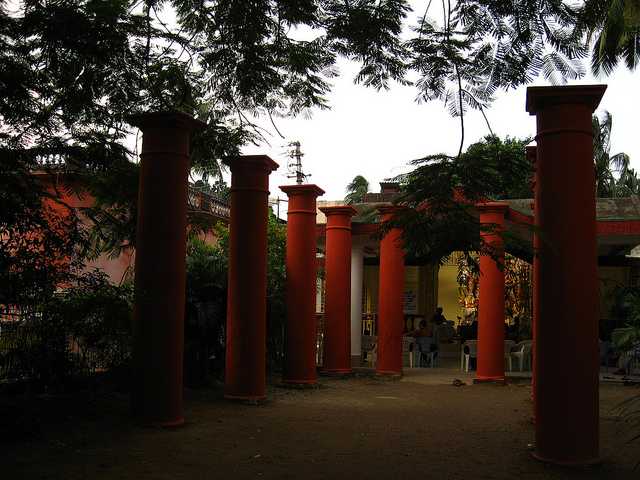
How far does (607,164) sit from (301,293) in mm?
22090

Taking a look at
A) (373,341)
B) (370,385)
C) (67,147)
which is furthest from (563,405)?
(373,341)

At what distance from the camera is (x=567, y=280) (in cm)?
611

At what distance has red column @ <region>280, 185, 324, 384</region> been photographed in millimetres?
11711

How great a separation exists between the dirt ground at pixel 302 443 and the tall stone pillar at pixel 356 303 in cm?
601

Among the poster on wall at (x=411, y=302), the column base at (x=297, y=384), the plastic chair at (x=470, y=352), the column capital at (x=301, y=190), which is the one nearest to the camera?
the column base at (x=297, y=384)

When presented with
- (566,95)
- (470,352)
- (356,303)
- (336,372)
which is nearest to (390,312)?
(336,372)

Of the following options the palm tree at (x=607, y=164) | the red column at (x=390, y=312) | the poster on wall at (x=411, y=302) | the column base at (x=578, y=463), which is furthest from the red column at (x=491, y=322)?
the palm tree at (x=607, y=164)

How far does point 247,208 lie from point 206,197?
14065 mm

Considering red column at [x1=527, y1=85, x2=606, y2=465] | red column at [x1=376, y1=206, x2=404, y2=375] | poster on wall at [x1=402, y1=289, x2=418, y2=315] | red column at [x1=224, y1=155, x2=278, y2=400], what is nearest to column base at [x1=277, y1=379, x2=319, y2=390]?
A: red column at [x1=224, y1=155, x2=278, y2=400]

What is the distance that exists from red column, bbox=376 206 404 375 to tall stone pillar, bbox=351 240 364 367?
242cm

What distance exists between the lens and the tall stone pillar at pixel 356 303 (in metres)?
16.5

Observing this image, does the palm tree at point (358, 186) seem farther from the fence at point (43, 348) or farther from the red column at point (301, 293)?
the fence at point (43, 348)

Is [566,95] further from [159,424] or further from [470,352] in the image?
[470,352]

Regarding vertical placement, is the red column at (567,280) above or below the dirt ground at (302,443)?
above
